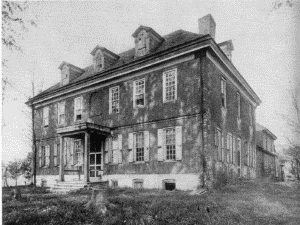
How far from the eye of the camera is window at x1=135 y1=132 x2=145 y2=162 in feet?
46.9

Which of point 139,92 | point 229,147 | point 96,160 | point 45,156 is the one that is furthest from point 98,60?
point 229,147

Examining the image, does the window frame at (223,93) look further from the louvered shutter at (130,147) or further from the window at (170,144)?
the louvered shutter at (130,147)

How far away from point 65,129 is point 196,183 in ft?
23.2

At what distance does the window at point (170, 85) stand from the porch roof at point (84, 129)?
3634mm

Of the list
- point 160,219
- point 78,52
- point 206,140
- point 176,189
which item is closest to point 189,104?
point 206,140

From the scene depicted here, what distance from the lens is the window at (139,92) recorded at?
14.5 meters

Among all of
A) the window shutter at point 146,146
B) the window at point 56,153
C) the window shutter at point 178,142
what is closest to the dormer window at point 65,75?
the window at point 56,153

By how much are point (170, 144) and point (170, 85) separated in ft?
8.44

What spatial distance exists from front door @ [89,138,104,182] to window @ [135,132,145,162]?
2.47m

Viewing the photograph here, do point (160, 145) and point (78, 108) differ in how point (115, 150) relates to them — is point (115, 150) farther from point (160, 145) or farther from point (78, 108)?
point (78, 108)

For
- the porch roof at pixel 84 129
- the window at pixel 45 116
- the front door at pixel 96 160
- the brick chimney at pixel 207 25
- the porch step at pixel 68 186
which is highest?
the brick chimney at pixel 207 25

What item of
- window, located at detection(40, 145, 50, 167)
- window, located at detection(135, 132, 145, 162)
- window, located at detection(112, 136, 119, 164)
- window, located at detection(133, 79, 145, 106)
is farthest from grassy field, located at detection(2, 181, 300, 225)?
window, located at detection(40, 145, 50, 167)

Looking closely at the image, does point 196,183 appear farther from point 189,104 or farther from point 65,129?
point 65,129

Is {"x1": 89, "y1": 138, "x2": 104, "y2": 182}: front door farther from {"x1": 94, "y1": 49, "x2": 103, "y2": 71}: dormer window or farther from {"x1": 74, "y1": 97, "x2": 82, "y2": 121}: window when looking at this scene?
{"x1": 94, "y1": 49, "x2": 103, "y2": 71}: dormer window
